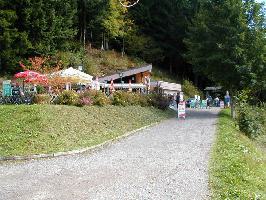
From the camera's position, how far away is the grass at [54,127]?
13789 millimetres

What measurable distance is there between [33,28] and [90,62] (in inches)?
359

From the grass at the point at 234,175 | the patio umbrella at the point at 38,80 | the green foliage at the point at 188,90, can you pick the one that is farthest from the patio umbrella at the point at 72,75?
the green foliage at the point at 188,90

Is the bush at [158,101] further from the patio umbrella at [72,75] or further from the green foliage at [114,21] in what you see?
the green foliage at [114,21]

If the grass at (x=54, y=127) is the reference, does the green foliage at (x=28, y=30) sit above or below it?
above

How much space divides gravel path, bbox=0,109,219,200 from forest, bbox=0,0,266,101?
669 inches

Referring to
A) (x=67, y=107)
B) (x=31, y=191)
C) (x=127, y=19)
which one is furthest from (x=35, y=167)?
(x=127, y=19)

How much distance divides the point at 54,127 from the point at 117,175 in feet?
20.3

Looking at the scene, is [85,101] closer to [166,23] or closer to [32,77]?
[32,77]

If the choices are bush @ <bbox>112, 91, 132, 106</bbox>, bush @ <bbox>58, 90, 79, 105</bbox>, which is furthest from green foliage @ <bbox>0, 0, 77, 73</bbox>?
bush @ <bbox>58, 90, 79, 105</bbox>

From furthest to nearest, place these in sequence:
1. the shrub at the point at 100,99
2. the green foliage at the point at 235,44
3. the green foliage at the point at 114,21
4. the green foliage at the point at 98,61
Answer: the green foliage at the point at 114,21 → the green foliage at the point at 98,61 → the green foliage at the point at 235,44 → the shrub at the point at 100,99

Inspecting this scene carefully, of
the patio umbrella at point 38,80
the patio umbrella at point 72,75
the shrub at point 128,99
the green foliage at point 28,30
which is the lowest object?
the shrub at point 128,99

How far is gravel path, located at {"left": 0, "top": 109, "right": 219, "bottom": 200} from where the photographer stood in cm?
853

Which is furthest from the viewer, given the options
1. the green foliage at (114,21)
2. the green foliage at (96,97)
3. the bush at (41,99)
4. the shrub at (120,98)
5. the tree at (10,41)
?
the green foliage at (114,21)

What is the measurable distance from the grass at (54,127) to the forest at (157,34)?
12393 mm
